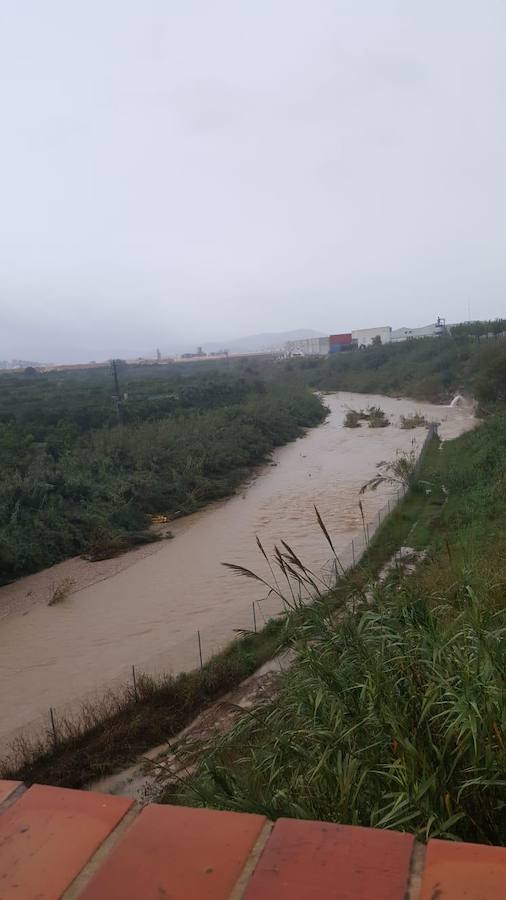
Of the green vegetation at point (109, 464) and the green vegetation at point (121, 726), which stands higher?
the green vegetation at point (109, 464)

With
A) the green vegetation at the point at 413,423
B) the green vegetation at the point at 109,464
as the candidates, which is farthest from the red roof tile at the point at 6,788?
the green vegetation at the point at 413,423

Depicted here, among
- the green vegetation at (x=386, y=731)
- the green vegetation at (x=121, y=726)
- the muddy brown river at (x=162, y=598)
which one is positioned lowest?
the muddy brown river at (x=162, y=598)

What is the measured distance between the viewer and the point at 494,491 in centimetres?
1238

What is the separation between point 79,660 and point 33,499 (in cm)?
758

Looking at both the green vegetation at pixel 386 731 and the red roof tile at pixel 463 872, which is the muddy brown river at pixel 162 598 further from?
the red roof tile at pixel 463 872

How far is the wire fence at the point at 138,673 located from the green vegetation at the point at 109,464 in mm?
5655

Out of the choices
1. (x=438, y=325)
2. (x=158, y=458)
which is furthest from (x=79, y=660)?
(x=438, y=325)

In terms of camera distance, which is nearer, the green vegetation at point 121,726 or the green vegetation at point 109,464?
the green vegetation at point 121,726

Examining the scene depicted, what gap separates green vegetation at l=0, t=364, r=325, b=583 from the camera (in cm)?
1472

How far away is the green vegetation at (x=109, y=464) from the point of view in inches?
579

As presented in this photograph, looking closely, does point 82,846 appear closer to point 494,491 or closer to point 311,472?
point 494,491

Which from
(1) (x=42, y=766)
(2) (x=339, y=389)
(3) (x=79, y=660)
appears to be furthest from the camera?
(2) (x=339, y=389)

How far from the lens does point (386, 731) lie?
2.31m

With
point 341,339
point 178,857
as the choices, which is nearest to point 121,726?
point 178,857
